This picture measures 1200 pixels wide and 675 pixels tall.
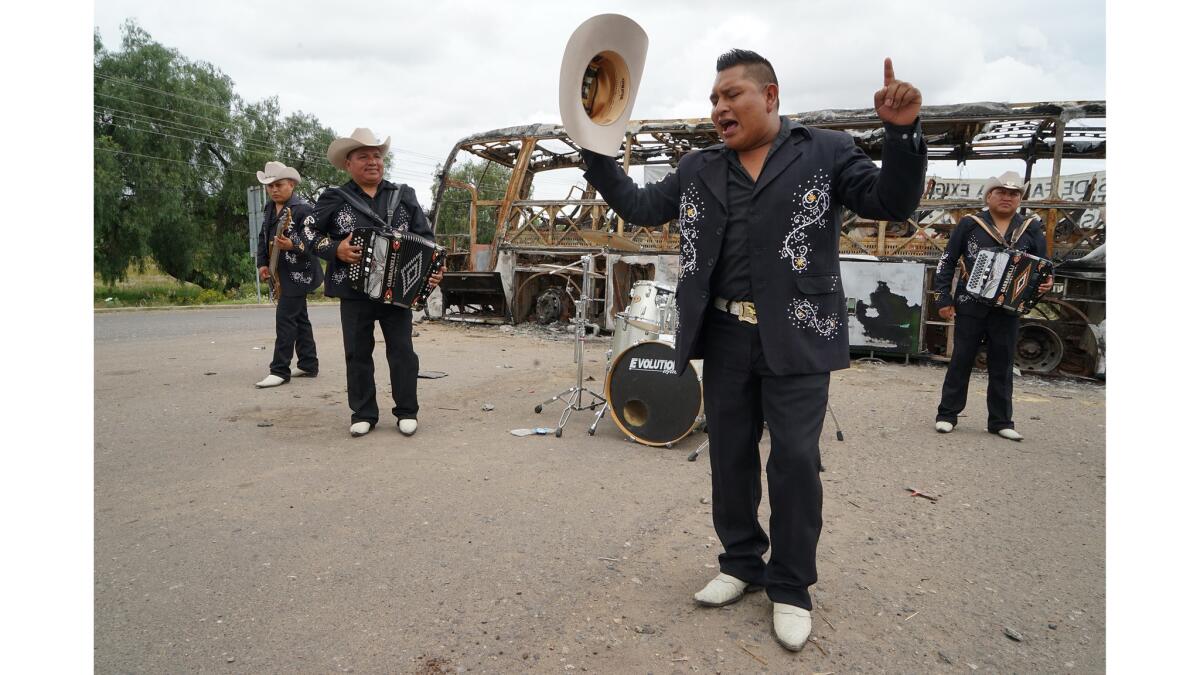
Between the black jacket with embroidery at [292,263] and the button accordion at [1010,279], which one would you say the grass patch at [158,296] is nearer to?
the black jacket with embroidery at [292,263]

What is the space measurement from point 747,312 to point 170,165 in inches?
1043

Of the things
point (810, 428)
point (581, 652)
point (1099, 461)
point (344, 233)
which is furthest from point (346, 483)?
point (1099, 461)

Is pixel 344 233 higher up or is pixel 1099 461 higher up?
pixel 344 233

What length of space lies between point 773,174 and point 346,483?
10.4 feet

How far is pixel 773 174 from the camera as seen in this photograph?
265 cm

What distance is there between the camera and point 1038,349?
1027 cm

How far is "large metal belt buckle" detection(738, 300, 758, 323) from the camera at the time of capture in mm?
2709

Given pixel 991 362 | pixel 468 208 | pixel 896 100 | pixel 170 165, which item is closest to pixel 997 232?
pixel 991 362

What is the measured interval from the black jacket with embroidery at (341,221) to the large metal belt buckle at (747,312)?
11.5 feet

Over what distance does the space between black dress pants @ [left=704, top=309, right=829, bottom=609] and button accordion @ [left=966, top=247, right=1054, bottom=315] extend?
4.05m

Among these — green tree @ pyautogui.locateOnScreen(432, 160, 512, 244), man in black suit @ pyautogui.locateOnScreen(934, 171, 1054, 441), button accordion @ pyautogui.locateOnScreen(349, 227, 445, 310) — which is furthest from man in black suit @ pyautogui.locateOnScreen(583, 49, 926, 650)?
green tree @ pyautogui.locateOnScreen(432, 160, 512, 244)

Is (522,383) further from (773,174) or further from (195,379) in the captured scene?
(773,174)

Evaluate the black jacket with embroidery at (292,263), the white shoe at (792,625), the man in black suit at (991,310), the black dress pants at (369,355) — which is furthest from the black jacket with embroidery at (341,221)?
the man in black suit at (991,310)

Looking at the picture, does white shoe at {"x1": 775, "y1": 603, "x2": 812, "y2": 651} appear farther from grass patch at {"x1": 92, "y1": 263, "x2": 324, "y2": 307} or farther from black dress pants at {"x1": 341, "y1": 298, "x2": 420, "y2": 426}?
grass patch at {"x1": 92, "y1": 263, "x2": 324, "y2": 307}
